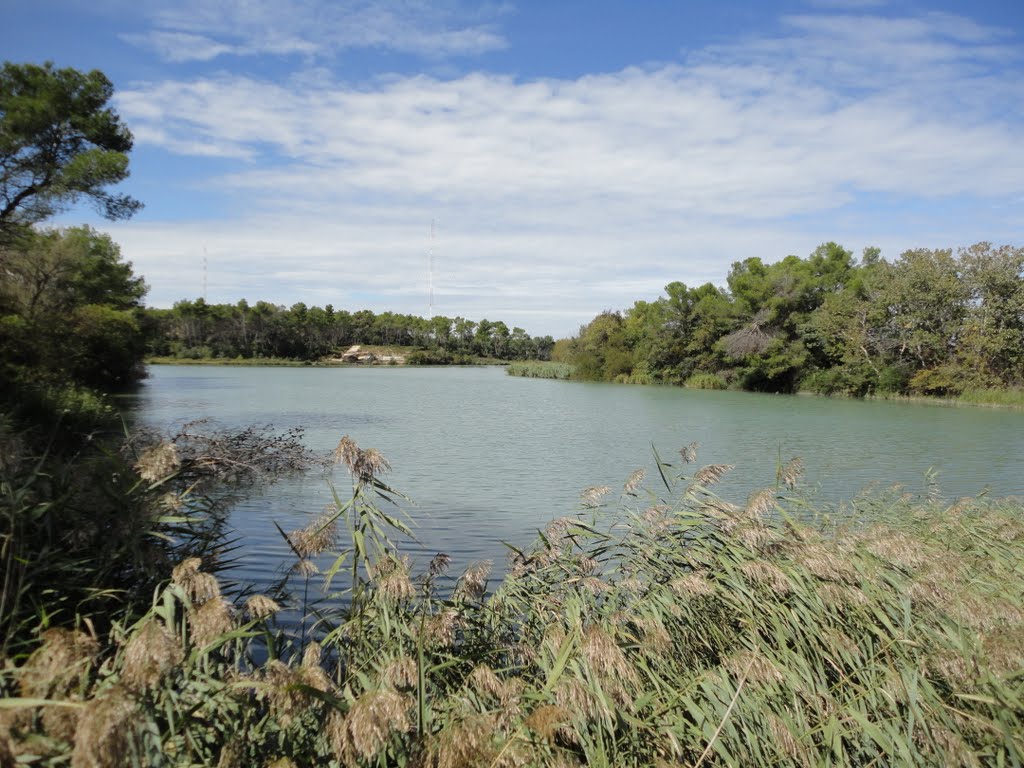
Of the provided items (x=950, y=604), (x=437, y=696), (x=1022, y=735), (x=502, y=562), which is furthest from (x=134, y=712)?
(x=502, y=562)

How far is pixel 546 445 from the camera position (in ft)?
57.2

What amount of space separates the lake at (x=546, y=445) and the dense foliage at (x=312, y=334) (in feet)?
159

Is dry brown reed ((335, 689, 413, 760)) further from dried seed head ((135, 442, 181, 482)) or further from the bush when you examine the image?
the bush

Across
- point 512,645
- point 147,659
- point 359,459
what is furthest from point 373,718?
point 512,645

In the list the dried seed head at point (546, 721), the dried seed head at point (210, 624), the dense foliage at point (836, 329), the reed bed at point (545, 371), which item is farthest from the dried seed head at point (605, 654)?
the reed bed at point (545, 371)

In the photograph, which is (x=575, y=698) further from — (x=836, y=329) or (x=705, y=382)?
(x=705, y=382)

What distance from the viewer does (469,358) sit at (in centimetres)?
9925

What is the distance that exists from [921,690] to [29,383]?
60.6ft

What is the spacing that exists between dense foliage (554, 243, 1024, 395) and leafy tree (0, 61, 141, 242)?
3263 centimetres

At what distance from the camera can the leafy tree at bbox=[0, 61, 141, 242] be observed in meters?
15.2

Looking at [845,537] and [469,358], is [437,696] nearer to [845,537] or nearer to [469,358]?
[845,537]

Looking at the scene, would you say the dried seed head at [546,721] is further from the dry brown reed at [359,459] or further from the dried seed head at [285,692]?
the dry brown reed at [359,459]

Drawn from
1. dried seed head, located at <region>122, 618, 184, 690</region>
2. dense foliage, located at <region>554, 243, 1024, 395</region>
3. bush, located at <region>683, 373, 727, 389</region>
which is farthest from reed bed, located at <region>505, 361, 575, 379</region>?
dried seed head, located at <region>122, 618, 184, 690</region>

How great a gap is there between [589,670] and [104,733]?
1.63 metres
